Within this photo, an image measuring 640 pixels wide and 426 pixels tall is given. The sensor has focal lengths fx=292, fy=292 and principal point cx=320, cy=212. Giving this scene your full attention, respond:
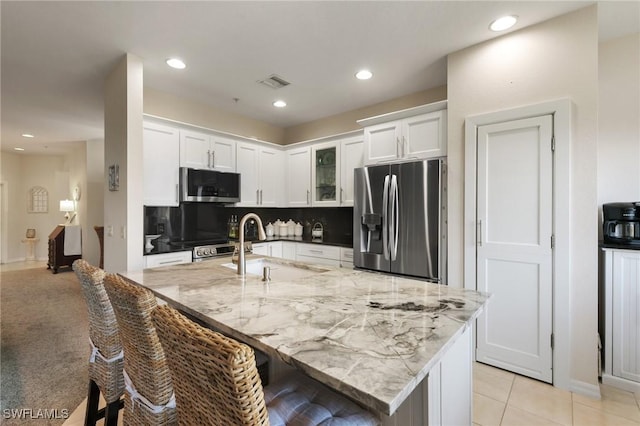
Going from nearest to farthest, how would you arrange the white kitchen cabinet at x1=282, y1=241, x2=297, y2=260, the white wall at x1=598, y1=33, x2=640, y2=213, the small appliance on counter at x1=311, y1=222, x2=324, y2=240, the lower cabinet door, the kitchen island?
the kitchen island
the lower cabinet door
the white wall at x1=598, y1=33, x2=640, y2=213
the white kitchen cabinet at x1=282, y1=241, x2=297, y2=260
the small appliance on counter at x1=311, y1=222, x2=324, y2=240

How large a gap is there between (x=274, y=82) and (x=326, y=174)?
55.6 inches

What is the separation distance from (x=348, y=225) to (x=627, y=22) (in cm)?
326

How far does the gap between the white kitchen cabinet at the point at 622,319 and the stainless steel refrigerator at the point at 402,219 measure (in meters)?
1.15

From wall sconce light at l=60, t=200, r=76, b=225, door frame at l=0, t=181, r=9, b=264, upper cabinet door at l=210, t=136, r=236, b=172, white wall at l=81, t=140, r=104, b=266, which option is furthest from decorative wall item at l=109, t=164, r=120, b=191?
door frame at l=0, t=181, r=9, b=264

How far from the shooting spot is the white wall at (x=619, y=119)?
2.39 m

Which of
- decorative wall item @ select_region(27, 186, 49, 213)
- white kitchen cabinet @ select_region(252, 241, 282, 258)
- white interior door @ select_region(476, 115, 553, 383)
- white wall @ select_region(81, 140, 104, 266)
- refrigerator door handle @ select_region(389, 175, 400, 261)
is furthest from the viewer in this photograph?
decorative wall item @ select_region(27, 186, 49, 213)

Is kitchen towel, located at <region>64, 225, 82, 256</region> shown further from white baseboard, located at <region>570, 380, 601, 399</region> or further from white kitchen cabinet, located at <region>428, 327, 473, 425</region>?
white baseboard, located at <region>570, 380, 601, 399</region>

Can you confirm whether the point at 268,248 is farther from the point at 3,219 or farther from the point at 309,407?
the point at 3,219

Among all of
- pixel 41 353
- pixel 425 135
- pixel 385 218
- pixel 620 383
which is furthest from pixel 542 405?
pixel 41 353

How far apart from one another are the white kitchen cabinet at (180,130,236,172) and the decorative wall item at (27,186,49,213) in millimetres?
7096

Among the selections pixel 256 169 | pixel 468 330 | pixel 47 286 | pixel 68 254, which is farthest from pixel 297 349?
pixel 68 254

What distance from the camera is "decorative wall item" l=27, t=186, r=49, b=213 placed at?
762 cm

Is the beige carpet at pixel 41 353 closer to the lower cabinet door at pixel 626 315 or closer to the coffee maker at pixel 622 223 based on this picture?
the lower cabinet door at pixel 626 315

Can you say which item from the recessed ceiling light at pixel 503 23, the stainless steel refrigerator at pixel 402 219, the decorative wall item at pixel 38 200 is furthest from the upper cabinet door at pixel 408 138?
the decorative wall item at pixel 38 200
